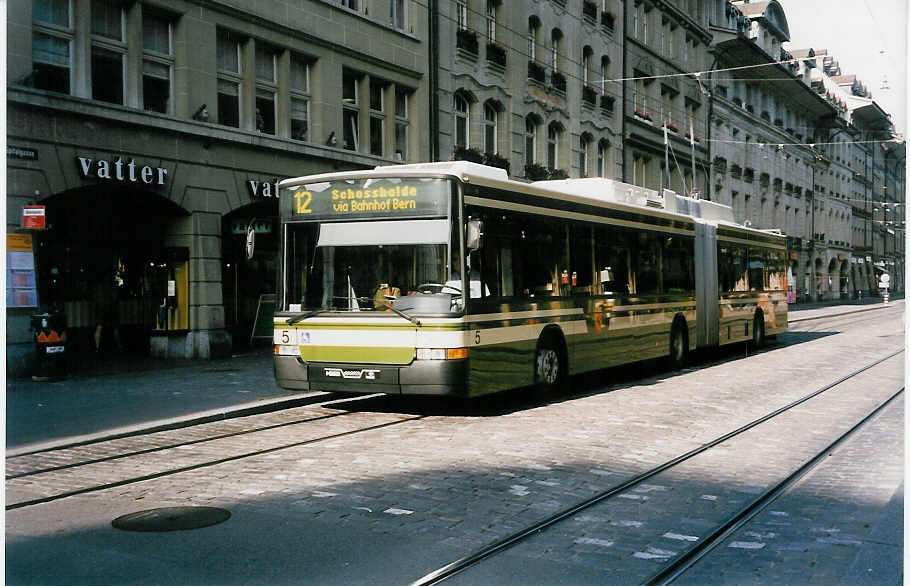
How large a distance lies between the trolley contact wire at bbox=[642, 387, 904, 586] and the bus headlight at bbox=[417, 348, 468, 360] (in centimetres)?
392

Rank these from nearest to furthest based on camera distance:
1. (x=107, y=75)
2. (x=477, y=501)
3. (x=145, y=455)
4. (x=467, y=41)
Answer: (x=477, y=501), (x=145, y=455), (x=107, y=75), (x=467, y=41)

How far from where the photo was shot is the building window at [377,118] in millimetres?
24406

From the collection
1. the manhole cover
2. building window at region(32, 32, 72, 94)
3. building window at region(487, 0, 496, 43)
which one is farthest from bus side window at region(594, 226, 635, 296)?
building window at region(487, 0, 496, 43)

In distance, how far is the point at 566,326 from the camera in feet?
43.2

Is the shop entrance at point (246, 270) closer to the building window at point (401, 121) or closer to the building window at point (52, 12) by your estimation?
the building window at point (401, 121)

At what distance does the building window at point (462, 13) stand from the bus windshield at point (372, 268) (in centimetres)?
1762

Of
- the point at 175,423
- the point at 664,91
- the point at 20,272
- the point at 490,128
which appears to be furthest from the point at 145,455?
the point at 664,91

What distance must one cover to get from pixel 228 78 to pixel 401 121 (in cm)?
633

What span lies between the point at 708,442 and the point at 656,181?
34026 millimetres

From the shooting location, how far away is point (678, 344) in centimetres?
1784

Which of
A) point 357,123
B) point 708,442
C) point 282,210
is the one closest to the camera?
point 708,442

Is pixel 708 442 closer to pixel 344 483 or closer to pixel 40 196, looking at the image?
pixel 344 483

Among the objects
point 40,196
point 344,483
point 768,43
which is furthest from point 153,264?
point 768,43

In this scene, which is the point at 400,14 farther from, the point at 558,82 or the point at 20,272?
the point at 20,272
